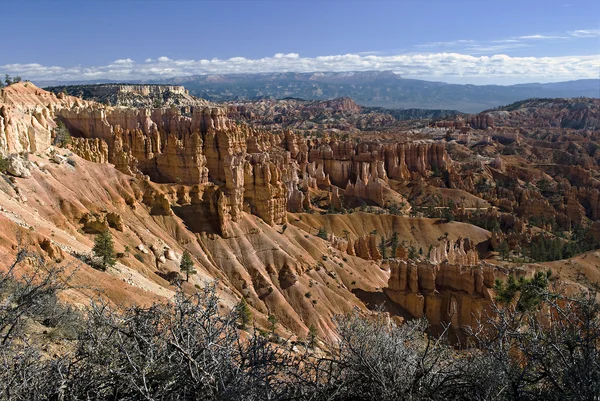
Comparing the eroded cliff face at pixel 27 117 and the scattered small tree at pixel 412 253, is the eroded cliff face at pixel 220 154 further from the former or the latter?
the scattered small tree at pixel 412 253

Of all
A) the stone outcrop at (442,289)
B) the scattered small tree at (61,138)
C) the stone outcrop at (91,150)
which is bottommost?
the stone outcrop at (442,289)

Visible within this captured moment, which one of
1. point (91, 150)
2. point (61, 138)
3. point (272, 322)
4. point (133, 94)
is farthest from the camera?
point (133, 94)

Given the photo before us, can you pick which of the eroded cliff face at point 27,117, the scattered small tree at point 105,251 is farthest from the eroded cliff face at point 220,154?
the scattered small tree at point 105,251

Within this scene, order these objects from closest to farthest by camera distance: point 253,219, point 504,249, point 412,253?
point 253,219, point 412,253, point 504,249

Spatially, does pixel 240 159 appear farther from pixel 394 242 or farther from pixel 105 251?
pixel 105 251

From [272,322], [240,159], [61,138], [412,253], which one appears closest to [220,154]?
[240,159]

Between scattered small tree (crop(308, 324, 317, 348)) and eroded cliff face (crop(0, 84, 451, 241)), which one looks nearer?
scattered small tree (crop(308, 324, 317, 348))

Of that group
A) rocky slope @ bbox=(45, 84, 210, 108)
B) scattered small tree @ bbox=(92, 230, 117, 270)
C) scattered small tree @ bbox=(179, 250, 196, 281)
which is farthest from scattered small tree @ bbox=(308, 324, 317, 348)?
rocky slope @ bbox=(45, 84, 210, 108)

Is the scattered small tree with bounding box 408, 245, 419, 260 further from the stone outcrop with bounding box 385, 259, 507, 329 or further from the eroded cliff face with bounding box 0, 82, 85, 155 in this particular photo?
the eroded cliff face with bounding box 0, 82, 85, 155

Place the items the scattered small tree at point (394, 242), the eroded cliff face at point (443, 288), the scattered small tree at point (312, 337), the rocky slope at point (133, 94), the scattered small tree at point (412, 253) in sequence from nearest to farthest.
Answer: the scattered small tree at point (312, 337), the eroded cliff face at point (443, 288), the scattered small tree at point (412, 253), the scattered small tree at point (394, 242), the rocky slope at point (133, 94)

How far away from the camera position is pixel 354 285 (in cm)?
4122

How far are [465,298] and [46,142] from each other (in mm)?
40472

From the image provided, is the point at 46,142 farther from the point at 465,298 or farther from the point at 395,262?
the point at 465,298

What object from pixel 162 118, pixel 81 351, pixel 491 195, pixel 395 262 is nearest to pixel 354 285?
pixel 395 262
